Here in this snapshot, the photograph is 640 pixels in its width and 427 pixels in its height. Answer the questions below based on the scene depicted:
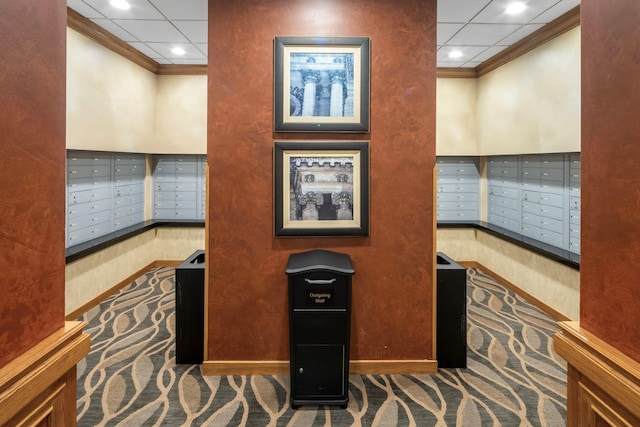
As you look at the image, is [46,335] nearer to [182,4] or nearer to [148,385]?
[148,385]

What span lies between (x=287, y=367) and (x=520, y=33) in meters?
4.02

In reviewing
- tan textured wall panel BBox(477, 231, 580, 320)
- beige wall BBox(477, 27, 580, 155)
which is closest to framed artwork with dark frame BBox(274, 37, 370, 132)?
beige wall BBox(477, 27, 580, 155)

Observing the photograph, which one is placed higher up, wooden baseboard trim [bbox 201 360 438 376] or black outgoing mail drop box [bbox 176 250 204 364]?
black outgoing mail drop box [bbox 176 250 204 364]

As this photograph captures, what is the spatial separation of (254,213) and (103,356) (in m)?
1.70

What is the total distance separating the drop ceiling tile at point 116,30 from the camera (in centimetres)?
409

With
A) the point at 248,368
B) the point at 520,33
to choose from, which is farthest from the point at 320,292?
the point at 520,33

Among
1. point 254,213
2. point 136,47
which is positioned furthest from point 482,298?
point 136,47

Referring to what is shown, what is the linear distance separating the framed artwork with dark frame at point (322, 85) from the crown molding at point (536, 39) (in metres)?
2.19

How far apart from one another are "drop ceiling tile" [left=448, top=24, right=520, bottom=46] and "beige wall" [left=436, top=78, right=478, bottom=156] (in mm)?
1228

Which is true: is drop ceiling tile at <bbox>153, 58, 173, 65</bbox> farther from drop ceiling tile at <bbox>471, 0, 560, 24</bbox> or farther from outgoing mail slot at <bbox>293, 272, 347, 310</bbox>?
outgoing mail slot at <bbox>293, 272, 347, 310</bbox>

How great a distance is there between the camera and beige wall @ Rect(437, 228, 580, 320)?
12.9ft

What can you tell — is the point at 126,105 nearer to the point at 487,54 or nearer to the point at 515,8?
the point at 515,8

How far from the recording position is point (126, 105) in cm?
498

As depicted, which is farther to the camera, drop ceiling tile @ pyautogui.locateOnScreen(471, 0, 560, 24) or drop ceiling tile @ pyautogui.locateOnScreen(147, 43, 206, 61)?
drop ceiling tile @ pyautogui.locateOnScreen(147, 43, 206, 61)
